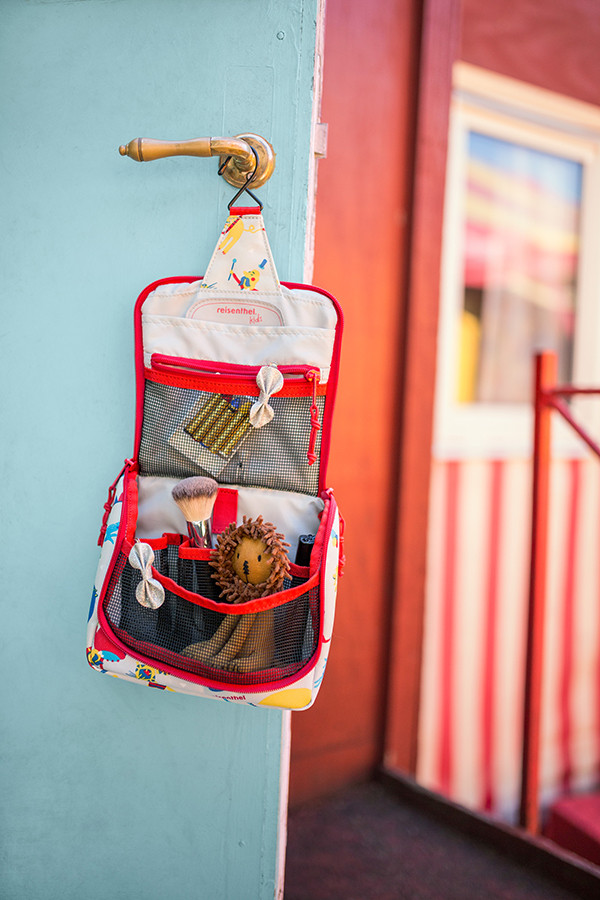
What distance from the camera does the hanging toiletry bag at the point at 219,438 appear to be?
82 centimetres

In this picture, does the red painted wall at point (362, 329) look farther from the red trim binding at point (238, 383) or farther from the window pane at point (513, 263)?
the red trim binding at point (238, 383)

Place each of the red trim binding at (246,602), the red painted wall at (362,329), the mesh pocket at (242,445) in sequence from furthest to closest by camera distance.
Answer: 1. the red painted wall at (362,329)
2. the mesh pocket at (242,445)
3. the red trim binding at (246,602)

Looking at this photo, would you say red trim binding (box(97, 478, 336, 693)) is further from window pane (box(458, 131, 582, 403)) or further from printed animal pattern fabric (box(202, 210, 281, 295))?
window pane (box(458, 131, 582, 403))

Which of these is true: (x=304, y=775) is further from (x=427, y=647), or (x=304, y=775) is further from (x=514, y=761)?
(x=514, y=761)

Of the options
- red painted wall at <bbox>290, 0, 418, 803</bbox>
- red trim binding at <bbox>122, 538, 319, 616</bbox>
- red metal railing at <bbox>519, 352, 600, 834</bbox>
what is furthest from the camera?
red painted wall at <bbox>290, 0, 418, 803</bbox>

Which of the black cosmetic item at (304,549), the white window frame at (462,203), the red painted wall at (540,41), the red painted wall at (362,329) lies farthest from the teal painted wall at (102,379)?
the red painted wall at (540,41)

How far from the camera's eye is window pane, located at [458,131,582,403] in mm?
2174

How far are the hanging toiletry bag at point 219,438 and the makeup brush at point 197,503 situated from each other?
0.02m

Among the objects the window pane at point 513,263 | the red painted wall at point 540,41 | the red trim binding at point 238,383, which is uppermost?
the red painted wall at point 540,41

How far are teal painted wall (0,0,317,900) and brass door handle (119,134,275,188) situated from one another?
0.08 ft

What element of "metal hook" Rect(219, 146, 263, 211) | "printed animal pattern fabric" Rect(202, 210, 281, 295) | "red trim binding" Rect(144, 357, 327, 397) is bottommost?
"red trim binding" Rect(144, 357, 327, 397)

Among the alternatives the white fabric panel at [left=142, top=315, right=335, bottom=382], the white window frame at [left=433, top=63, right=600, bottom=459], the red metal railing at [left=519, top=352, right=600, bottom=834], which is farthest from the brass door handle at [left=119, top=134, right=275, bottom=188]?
the white window frame at [left=433, top=63, right=600, bottom=459]

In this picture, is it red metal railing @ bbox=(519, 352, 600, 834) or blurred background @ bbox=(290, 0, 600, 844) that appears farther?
blurred background @ bbox=(290, 0, 600, 844)

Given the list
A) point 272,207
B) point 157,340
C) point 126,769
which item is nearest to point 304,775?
point 126,769
